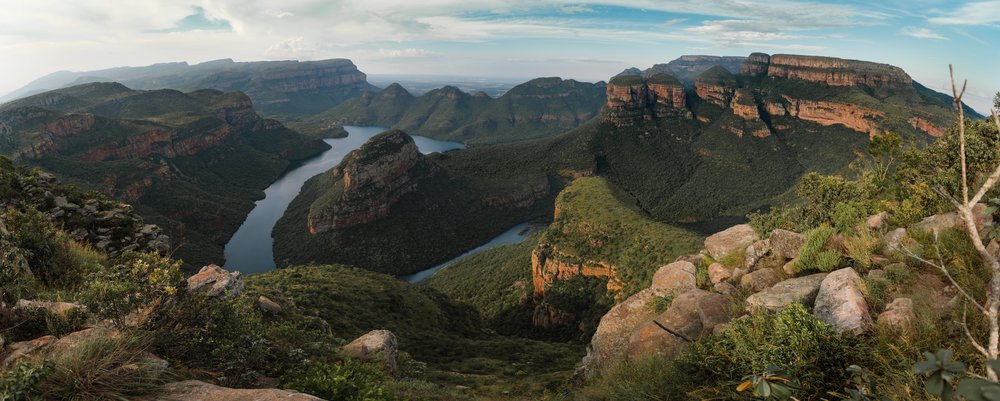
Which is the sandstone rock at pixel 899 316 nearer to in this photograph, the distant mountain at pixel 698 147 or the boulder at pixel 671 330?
the boulder at pixel 671 330

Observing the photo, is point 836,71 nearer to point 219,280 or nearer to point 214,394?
point 219,280

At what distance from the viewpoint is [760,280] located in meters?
10.3

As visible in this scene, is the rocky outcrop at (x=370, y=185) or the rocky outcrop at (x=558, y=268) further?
the rocky outcrop at (x=370, y=185)

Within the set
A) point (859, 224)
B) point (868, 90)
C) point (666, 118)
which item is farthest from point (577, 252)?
point (868, 90)

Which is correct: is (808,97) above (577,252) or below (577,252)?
above

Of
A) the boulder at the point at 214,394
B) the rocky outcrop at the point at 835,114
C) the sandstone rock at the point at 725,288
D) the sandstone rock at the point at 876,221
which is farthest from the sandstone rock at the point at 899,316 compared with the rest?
the rocky outcrop at the point at 835,114

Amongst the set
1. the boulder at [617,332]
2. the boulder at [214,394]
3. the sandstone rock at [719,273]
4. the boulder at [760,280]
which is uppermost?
the boulder at [760,280]

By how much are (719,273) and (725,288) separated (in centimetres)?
162

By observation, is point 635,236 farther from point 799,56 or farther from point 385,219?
point 799,56

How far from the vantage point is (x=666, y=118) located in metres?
134

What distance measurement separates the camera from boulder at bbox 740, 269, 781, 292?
10148 millimetres

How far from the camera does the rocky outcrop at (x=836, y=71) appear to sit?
114 metres

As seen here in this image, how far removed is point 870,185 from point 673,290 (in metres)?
9.57

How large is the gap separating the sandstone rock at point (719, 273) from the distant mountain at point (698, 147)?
50.6 metres
